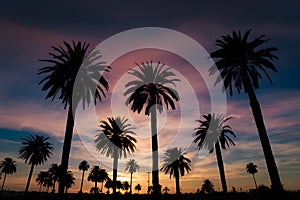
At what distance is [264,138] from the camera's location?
23438 millimetres

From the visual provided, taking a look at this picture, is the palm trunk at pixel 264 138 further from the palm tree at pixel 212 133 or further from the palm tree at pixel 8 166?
the palm tree at pixel 8 166

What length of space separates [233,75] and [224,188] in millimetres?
20153

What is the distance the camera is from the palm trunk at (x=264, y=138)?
71.7ft

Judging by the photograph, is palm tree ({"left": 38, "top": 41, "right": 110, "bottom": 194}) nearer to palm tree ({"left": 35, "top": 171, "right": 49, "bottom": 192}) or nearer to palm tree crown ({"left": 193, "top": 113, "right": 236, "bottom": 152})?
palm tree crown ({"left": 193, "top": 113, "right": 236, "bottom": 152})

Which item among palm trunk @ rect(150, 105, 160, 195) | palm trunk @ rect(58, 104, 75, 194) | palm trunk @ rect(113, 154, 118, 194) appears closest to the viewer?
palm trunk @ rect(58, 104, 75, 194)

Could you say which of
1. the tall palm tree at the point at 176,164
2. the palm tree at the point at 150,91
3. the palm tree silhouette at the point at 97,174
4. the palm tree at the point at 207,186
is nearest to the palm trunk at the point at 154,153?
the palm tree at the point at 150,91

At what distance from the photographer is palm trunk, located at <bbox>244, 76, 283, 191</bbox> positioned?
71.7 feet

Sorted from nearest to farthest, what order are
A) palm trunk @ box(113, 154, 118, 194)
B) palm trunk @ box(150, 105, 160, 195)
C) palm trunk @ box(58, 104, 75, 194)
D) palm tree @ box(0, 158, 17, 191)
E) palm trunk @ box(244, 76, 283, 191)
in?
palm trunk @ box(244, 76, 283, 191), palm trunk @ box(58, 104, 75, 194), palm trunk @ box(150, 105, 160, 195), palm trunk @ box(113, 154, 118, 194), palm tree @ box(0, 158, 17, 191)

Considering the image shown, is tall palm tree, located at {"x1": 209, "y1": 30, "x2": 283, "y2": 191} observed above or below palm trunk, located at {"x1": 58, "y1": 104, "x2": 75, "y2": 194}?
above

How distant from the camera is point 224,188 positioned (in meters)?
38.8

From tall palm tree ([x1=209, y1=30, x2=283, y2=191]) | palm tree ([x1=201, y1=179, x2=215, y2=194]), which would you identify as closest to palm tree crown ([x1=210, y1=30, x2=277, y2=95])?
tall palm tree ([x1=209, y1=30, x2=283, y2=191])

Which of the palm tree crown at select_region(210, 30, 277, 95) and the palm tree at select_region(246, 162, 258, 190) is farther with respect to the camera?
the palm tree at select_region(246, 162, 258, 190)

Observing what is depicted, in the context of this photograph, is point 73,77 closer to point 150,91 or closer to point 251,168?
point 150,91

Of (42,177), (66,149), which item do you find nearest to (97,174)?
(42,177)
